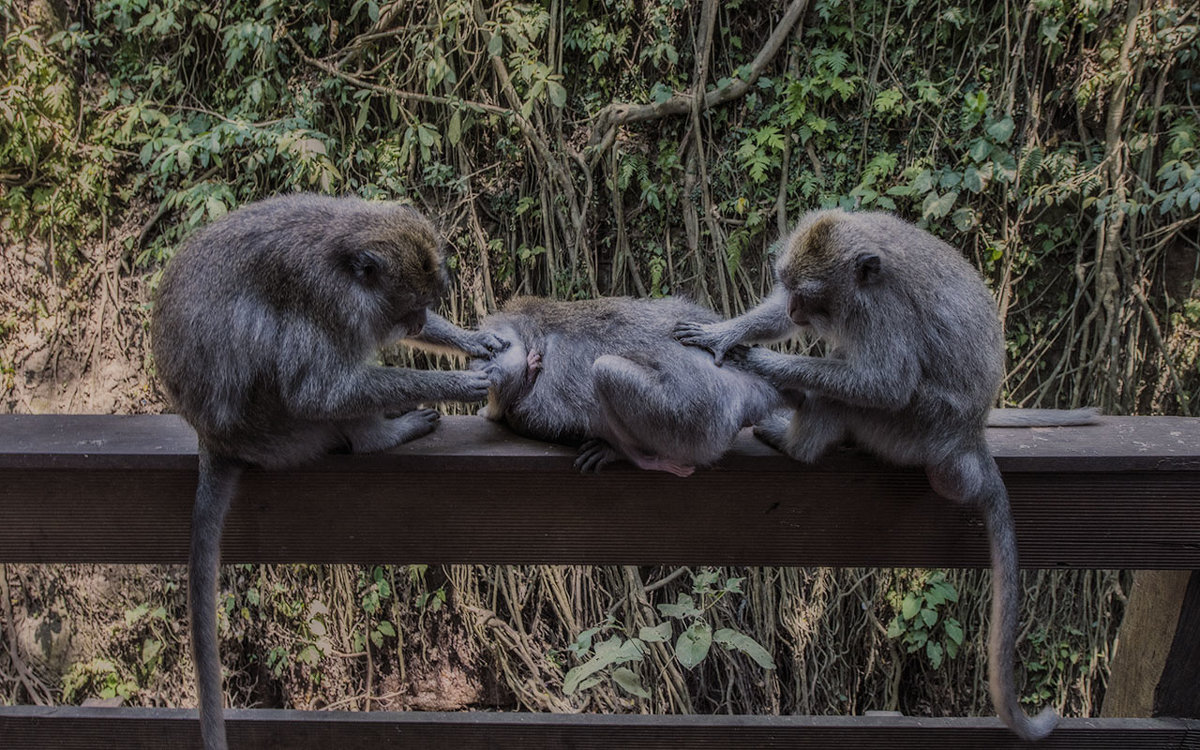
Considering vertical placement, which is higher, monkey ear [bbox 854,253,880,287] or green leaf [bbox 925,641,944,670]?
monkey ear [bbox 854,253,880,287]

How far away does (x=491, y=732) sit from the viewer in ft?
5.24

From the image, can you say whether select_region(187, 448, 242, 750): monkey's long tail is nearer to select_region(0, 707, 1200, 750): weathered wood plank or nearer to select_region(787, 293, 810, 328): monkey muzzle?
select_region(0, 707, 1200, 750): weathered wood plank

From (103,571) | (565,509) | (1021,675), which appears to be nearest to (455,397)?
(565,509)

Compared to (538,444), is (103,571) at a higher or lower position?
lower

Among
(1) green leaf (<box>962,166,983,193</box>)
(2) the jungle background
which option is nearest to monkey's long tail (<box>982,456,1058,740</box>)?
(2) the jungle background

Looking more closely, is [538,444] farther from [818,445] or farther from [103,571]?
[103,571]

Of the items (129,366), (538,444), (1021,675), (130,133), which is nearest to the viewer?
(538,444)

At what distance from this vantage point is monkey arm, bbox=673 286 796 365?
1849 mm

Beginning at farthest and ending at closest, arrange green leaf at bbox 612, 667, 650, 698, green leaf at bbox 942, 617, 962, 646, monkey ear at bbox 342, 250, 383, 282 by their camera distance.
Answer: green leaf at bbox 942, 617, 962, 646, green leaf at bbox 612, 667, 650, 698, monkey ear at bbox 342, 250, 383, 282

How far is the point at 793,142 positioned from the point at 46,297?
355cm

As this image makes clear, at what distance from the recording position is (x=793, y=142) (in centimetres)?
359

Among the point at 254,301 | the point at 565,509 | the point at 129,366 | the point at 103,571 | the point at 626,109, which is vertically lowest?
the point at 103,571

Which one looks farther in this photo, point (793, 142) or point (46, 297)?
point (46, 297)

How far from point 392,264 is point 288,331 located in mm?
231
